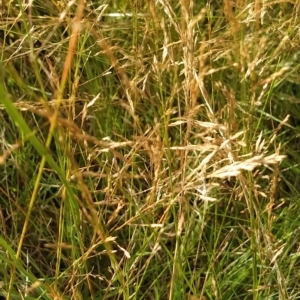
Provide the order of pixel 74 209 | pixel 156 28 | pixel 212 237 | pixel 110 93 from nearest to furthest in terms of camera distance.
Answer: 1. pixel 74 209
2. pixel 156 28
3. pixel 212 237
4. pixel 110 93

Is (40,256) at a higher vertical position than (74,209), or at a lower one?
lower

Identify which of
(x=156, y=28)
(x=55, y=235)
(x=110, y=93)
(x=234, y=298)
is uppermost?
(x=156, y=28)

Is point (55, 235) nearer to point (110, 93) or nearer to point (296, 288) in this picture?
point (110, 93)

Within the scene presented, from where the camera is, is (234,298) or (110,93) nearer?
(234,298)

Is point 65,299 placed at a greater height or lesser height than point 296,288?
greater

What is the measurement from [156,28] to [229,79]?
0.36 metres

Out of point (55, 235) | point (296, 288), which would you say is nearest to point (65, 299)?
point (55, 235)

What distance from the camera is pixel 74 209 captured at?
3.29 feet

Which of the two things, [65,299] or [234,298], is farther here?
[234,298]

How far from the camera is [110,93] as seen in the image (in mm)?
1362

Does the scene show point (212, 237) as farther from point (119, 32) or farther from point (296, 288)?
point (119, 32)

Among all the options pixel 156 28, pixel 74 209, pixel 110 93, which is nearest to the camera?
pixel 74 209

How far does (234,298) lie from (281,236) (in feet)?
0.49

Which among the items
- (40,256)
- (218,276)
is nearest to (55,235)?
(40,256)
